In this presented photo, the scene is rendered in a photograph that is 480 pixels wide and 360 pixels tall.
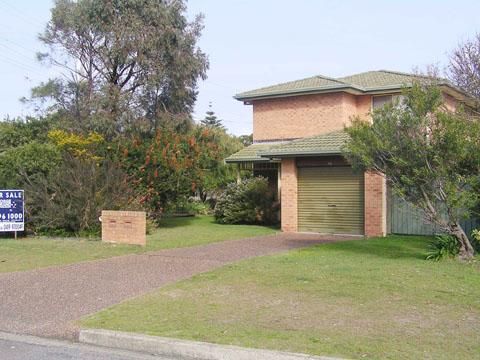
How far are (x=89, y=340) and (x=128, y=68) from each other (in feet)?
61.7

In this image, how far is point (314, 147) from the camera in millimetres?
20438

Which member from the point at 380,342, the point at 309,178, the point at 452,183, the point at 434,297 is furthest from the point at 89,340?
the point at 309,178

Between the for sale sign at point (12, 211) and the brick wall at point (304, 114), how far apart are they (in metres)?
10.8

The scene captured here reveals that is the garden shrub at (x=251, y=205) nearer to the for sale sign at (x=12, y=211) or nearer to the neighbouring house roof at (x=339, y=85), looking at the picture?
the neighbouring house roof at (x=339, y=85)

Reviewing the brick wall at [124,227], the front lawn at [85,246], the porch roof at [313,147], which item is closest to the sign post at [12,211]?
the front lawn at [85,246]

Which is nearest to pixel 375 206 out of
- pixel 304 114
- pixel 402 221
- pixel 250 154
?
pixel 402 221

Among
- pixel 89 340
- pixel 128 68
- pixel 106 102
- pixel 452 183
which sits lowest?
pixel 89 340

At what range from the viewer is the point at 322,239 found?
61.6 feet

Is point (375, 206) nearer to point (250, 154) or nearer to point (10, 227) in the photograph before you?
point (250, 154)

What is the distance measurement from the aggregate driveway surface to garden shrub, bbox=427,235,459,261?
12.8 ft

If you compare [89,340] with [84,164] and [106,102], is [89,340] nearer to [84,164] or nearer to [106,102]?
[84,164]

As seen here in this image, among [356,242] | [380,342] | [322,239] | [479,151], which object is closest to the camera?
[380,342]

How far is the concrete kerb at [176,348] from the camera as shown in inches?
246

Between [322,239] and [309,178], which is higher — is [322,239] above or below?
below
